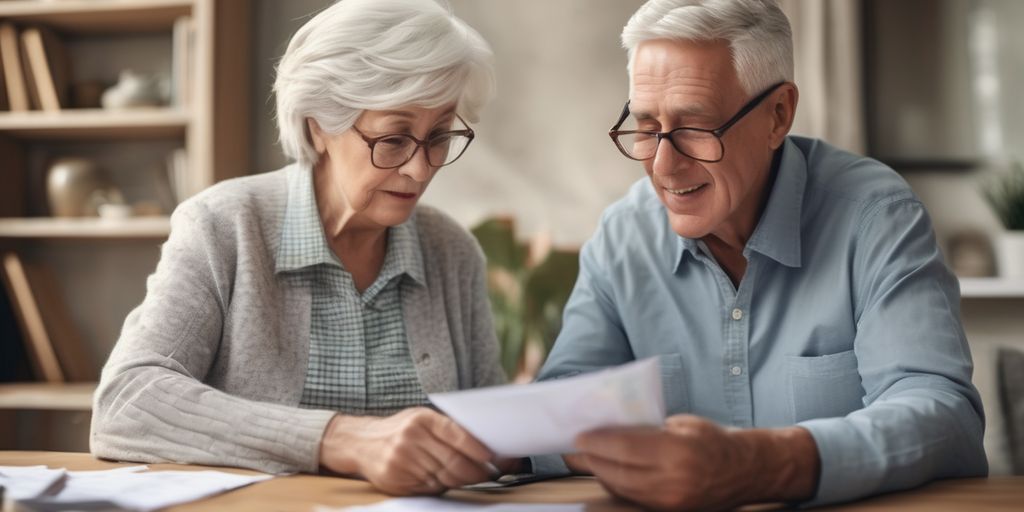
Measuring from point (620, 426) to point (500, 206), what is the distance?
2.49 metres

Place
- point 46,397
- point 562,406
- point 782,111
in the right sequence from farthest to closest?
point 46,397, point 782,111, point 562,406

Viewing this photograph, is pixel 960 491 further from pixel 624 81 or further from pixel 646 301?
pixel 624 81

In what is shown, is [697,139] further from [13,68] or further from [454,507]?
[13,68]

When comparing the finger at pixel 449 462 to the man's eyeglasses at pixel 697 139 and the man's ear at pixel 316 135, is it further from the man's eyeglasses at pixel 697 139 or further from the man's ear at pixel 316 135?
the man's ear at pixel 316 135

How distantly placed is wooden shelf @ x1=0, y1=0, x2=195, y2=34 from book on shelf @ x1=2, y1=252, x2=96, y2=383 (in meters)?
0.83

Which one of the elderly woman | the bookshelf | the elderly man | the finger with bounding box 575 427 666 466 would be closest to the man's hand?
the finger with bounding box 575 427 666 466

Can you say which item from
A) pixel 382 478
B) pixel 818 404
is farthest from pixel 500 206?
pixel 382 478

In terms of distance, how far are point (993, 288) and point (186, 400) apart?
2.54m

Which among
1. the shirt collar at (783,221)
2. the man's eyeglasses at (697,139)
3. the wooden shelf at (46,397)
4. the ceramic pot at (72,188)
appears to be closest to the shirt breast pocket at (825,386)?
the shirt collar at (783,221)

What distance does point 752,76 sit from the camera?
1479mm

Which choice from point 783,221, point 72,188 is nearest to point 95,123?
point 72,188

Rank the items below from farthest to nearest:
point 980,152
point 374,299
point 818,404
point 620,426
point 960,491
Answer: point 980,152
point 374,299
point 818,404
point 960,491
point 620,426

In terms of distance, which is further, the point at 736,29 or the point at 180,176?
the point at 180,176

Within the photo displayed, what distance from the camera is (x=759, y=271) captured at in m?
1.53
